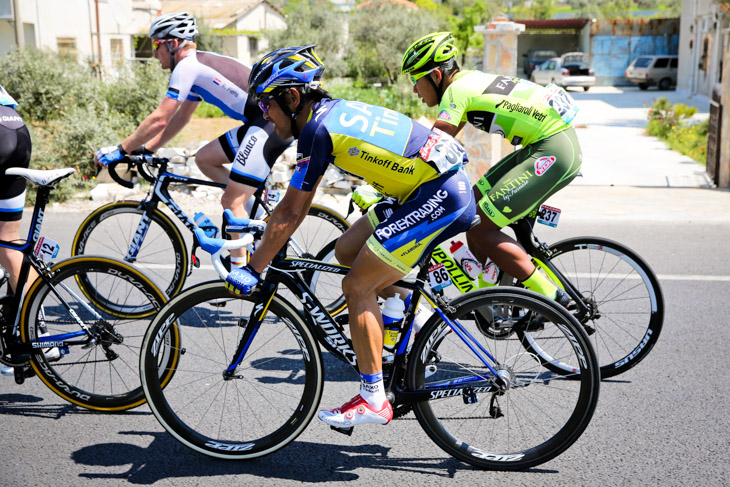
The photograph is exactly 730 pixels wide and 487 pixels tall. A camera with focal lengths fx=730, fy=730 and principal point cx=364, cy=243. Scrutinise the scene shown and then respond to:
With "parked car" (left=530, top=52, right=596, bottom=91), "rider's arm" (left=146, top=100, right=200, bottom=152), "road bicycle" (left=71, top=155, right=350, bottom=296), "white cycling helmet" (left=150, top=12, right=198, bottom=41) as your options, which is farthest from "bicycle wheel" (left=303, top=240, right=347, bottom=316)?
"parked car" (left=530, top=52, right=596, bottom=91)

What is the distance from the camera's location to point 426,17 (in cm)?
4069

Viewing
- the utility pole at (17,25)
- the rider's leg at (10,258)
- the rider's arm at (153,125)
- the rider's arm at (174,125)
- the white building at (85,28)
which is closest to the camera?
the rider's leg at (10,258)

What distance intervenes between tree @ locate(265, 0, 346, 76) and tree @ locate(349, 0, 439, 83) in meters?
1.08

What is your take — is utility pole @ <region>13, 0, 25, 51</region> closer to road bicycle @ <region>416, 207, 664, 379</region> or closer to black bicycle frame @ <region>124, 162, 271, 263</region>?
black bicycle frame @ <region>124, 162, 271, 263</region>

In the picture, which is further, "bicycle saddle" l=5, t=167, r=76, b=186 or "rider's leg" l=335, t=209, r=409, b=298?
"rider's leg" l=335, t=209, r=409, b=298

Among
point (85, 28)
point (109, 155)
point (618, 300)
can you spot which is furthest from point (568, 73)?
point (109, 155)

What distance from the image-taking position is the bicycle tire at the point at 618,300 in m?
4.79

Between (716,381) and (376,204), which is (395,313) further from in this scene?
(716,381)

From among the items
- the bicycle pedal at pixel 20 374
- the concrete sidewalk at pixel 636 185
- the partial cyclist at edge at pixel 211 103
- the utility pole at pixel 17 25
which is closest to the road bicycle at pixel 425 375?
the bicycle pedal at pixel 20 374

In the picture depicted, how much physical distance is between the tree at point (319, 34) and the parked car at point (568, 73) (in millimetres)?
11730

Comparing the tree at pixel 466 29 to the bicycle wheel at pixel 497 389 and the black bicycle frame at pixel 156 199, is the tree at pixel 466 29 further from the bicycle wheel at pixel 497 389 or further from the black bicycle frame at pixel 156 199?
the bicycle wheel at pixel 497 389

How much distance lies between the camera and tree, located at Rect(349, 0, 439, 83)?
36.8m

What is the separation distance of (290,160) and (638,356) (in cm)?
687

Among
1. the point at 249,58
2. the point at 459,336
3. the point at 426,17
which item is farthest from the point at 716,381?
the point at 249,58
